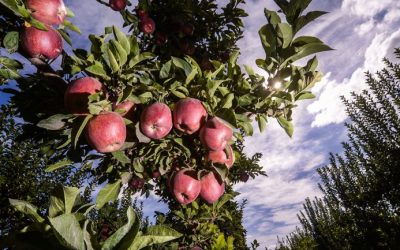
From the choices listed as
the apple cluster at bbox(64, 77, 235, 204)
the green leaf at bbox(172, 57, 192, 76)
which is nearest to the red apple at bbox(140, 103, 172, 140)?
the apple cluster at bbox(64, 77, 235, 204)

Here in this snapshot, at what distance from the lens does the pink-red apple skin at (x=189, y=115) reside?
1.66 meters

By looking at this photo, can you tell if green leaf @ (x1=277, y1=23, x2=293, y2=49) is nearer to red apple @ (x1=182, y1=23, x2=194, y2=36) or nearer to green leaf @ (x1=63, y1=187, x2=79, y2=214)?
green leaf @ (x1=63, y1=187, x2=79, y2=214)

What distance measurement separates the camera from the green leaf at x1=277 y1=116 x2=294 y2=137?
195 cm

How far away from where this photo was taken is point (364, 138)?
11.2 m

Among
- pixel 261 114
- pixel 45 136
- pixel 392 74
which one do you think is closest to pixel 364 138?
pixel 392 74

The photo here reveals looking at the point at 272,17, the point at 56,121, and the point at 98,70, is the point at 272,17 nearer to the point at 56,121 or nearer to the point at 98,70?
the point at 98,70

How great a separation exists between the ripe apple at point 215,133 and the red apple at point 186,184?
0.41 meters

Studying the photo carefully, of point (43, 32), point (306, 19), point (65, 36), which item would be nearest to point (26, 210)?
point (43, 32)

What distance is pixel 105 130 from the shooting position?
1.54 metres

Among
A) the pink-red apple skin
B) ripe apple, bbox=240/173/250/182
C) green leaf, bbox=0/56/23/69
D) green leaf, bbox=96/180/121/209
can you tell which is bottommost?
green leaf, bbox=96/180/121/209

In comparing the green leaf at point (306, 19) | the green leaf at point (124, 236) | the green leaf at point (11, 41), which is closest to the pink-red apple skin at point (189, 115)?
the green leaf at point (306, 19)

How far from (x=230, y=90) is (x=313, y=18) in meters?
0.68

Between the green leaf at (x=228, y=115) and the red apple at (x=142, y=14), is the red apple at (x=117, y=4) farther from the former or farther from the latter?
the green leaf at (x=228, y=115)

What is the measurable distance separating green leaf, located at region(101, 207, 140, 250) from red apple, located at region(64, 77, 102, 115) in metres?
0.87
